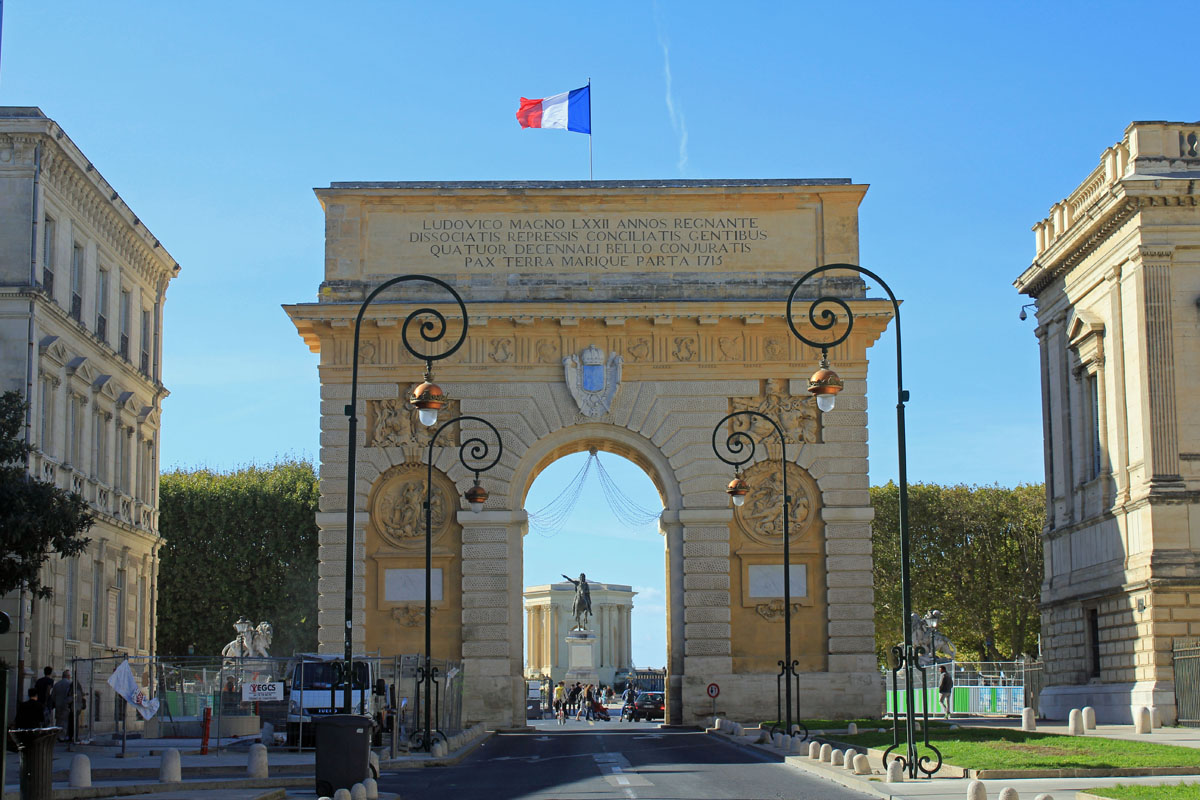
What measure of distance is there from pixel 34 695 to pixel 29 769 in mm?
13019

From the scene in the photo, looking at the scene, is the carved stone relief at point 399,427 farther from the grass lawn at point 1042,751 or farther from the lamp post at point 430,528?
the grass lawn at point 1042,751

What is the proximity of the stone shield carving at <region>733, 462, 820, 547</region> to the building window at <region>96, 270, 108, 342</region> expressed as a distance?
18.9 m

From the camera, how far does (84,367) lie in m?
41.4

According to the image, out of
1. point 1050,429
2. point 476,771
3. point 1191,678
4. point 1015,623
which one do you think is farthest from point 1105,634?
point 1015,623

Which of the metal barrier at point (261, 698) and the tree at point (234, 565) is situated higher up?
the tree at point (234, 565)

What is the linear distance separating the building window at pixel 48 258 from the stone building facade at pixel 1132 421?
1068 inches

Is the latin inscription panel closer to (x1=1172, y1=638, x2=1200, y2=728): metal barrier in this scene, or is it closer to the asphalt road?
the asphalt road

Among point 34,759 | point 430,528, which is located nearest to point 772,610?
point 430,528

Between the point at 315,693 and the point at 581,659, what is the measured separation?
127 feet

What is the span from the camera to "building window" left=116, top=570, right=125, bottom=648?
4578cm

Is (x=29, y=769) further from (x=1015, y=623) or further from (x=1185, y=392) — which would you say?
(x=1015, y=623)

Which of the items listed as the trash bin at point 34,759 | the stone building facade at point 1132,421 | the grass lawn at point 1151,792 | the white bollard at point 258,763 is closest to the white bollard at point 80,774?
the white bollard at point 258,763

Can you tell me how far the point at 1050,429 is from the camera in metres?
47.8

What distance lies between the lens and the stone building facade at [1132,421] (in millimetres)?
37094
